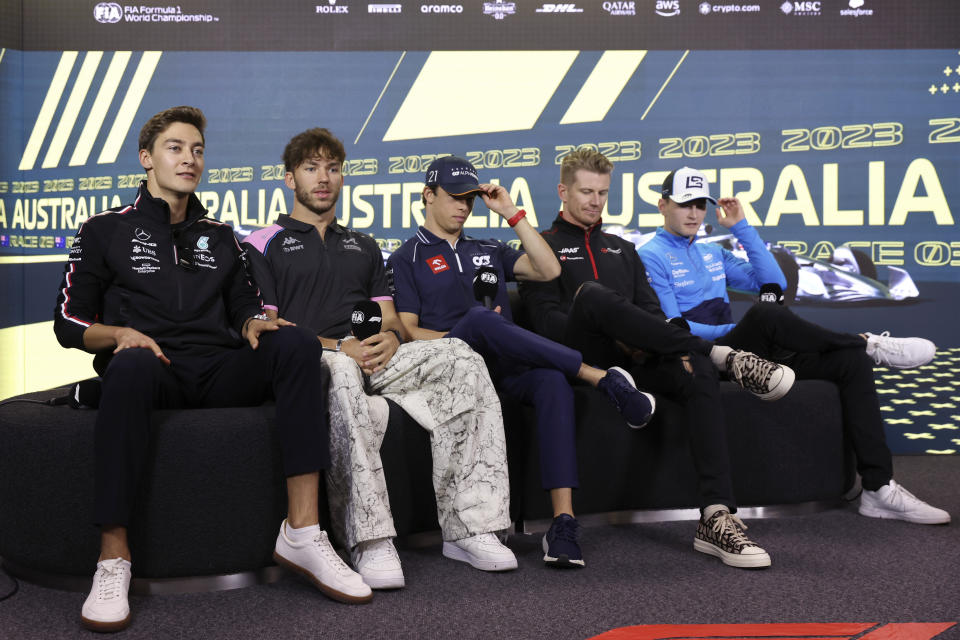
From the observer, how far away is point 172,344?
222cm

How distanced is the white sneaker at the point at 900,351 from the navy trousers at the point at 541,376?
1.16 meters

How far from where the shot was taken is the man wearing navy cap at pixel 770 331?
278 cm

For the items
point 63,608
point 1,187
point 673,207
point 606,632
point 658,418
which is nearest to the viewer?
point 606,632

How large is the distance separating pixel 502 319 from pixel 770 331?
3.25ft

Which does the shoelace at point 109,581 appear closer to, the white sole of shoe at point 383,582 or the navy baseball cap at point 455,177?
the white sole of shoe at point 383,582

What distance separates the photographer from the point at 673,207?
3.22 metres

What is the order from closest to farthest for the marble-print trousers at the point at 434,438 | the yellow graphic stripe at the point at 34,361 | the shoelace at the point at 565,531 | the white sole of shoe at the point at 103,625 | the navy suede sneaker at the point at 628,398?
the white sole of shoe at the point at 103,625
the marble-print trousers at the point at 434,438
the shoelace at the point at 565,531
the navy suede sneaker at the point at 628,398
the yellow graphic stripe at the point at 34,361

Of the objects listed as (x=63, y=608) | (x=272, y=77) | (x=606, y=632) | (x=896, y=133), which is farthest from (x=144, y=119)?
(x=896, y=133)

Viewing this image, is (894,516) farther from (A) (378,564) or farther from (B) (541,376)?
(A) (378,564)

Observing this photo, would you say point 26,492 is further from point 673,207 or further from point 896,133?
point 896,133

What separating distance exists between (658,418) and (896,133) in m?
2.44

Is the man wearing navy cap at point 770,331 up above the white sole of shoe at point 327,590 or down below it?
above

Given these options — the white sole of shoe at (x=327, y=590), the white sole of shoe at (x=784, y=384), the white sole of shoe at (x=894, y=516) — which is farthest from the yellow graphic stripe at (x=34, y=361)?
the white sole of shoe at (x=894, y=516)

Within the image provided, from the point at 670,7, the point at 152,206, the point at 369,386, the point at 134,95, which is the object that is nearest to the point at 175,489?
the point at 369,386
